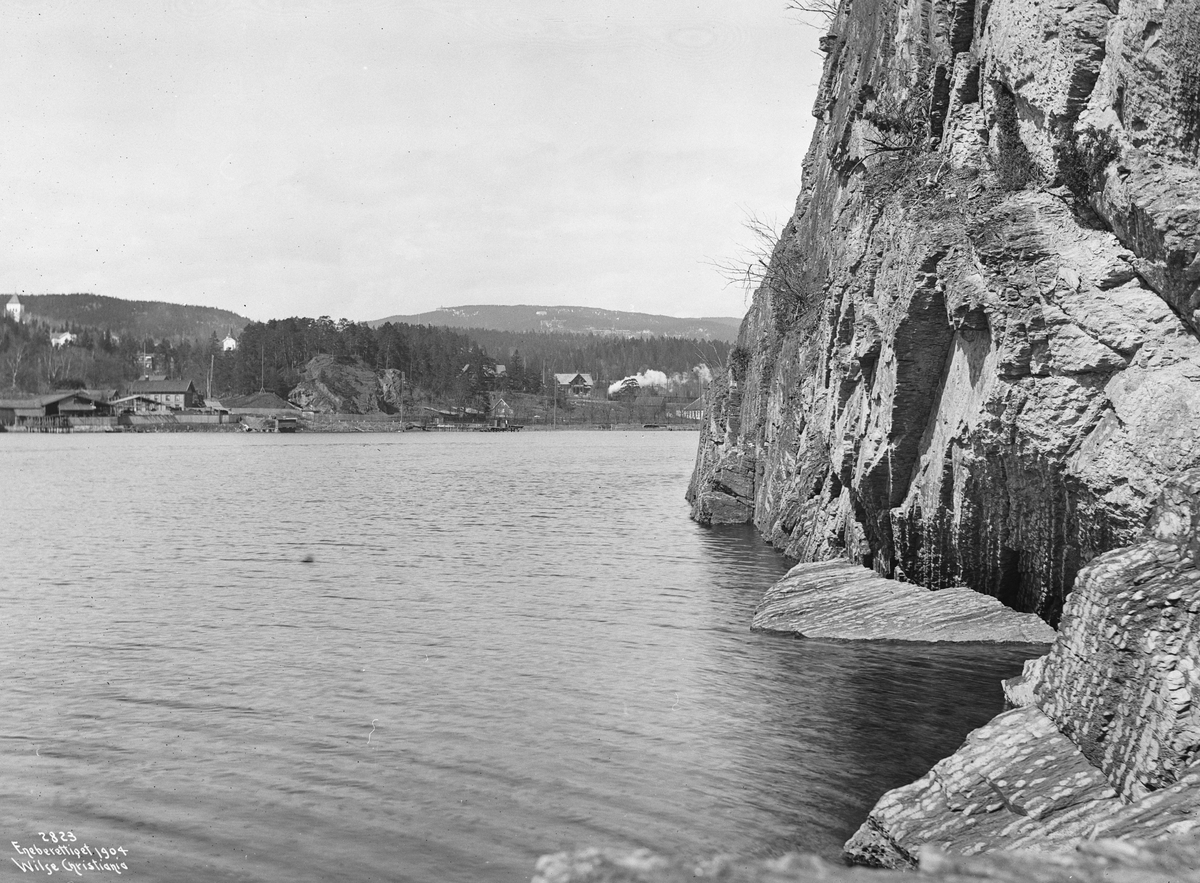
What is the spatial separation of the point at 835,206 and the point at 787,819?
2139cm

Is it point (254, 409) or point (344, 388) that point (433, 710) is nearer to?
point (344, 388)

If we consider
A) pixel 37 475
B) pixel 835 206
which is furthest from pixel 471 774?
pixel 37 475

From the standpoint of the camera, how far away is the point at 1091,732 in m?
8.86

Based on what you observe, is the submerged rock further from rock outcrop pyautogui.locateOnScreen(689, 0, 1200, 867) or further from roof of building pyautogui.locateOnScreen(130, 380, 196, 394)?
roof of building pyautogui.locateOnScreen(130, 380, 196, 394)

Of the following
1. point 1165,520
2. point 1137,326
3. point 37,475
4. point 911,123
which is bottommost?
point 37,475

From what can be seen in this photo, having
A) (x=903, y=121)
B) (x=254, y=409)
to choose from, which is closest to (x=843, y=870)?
(x=903, y=121)

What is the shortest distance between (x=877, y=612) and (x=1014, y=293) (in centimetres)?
630

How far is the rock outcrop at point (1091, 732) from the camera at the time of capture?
8125 millimetres

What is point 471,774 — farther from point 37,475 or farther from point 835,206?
point 37,475

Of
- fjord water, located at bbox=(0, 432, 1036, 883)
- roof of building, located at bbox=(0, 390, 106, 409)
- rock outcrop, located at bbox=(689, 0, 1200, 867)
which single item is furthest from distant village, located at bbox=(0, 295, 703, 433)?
rock outcrop, located at bbox=(689, 0, 1200, 867)

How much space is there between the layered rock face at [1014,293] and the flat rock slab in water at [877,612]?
48cm

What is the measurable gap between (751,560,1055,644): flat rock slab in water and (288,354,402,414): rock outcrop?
562 feet

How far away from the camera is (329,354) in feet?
621

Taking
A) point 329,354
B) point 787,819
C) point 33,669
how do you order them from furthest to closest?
1. point 329,354
2. point 33,669
3. point 787,819
